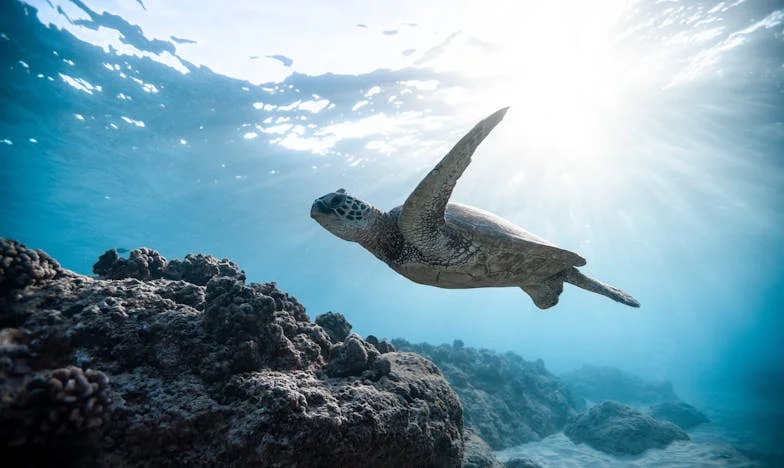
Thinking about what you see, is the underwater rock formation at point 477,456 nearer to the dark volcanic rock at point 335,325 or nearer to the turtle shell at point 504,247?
the dark volcanic rock at point 335,325

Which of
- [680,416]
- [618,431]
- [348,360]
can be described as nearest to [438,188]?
[348,360]

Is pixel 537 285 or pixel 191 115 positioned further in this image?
pixel 191 115

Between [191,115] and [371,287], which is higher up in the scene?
[371,287]

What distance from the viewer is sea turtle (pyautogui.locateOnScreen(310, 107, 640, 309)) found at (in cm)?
334

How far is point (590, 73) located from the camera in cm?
1370

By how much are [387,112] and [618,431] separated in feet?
50.2

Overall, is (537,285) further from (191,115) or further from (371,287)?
(371,287)

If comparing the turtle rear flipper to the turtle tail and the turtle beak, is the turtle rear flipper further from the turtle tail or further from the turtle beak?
the turtle beak

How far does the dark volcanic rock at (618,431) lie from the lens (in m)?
10.2

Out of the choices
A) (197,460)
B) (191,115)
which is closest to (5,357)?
(197,460)

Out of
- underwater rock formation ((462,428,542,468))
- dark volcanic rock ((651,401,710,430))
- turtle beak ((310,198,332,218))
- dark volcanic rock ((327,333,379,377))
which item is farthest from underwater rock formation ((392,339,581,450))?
turtle beak ((310,198,332,218))

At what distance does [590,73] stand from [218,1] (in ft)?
47.2

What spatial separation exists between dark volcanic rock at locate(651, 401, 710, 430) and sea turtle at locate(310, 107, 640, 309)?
18439 millimetres

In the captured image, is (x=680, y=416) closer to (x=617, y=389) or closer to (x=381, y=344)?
(x=617, y=389)
